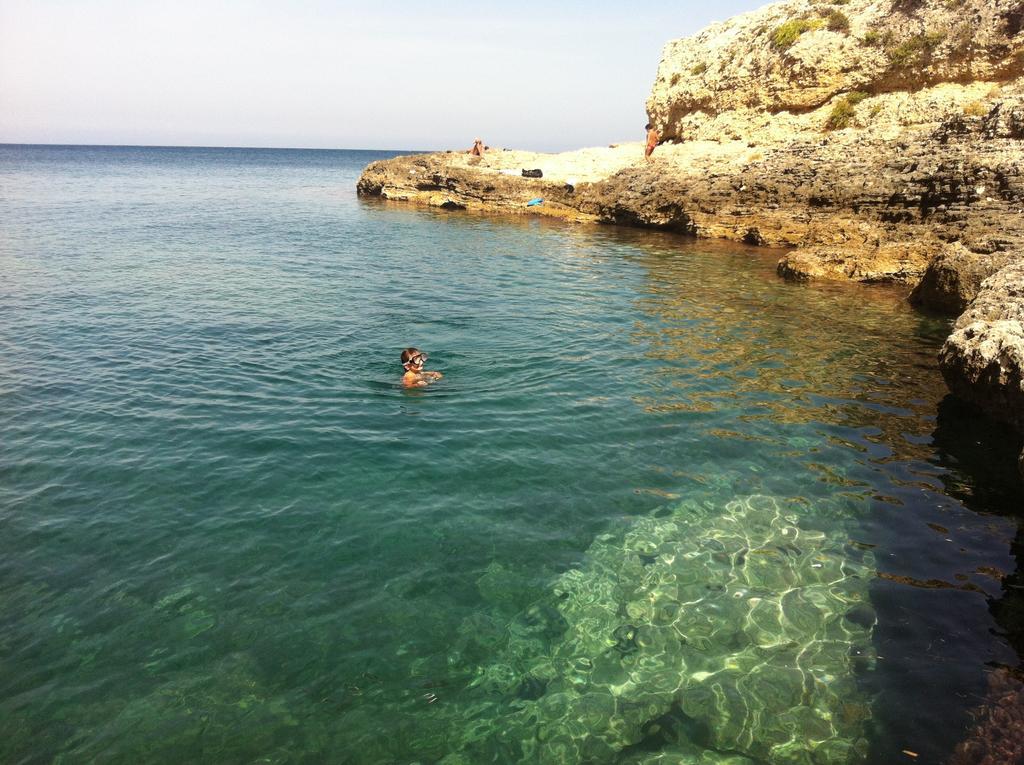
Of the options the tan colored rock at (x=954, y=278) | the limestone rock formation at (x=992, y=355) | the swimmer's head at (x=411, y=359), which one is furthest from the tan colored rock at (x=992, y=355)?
the swimmer's head at (x=411, y=359)

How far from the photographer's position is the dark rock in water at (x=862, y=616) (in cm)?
692

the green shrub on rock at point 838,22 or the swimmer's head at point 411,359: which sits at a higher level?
the green shrub on rock at point 838,22

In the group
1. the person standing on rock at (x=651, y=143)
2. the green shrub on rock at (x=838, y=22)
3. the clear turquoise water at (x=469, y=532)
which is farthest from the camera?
the person standing on rock at (x=651, y=143)

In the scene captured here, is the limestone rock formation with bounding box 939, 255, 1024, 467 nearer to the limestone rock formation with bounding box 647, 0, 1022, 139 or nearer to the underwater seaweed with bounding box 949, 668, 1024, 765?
the underwater seaweed with bounding box 949, 668, 1024, 765

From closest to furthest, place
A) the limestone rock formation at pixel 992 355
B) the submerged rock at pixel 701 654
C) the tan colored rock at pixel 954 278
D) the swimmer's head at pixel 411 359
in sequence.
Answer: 1. the submerged rock at pixel 701 654
2. the limestone rock formation at pixel 992 355
3. the swimmer's head at pixel 411 359
4. the tan colored rock at pixel 954 278

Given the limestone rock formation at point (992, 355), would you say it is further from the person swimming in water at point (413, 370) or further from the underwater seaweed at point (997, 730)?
the person swimming in water at point (413, 370)

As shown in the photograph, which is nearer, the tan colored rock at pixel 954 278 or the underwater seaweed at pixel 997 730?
the underwater seaweed at pixel 997 730

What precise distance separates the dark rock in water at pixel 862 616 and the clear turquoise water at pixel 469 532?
24 millimetres

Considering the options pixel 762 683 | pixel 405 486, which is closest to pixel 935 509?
pixel 762 683

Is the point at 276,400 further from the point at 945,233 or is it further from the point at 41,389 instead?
the point at 945,233

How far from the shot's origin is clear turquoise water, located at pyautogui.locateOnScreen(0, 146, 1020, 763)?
584 centimetres

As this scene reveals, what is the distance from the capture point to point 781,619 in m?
7.01

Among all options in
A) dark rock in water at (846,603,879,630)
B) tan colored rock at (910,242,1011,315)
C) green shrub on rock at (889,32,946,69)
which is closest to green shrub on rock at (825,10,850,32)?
green shrub on rock at (889,32,946,69)

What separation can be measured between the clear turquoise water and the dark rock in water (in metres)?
0.02
